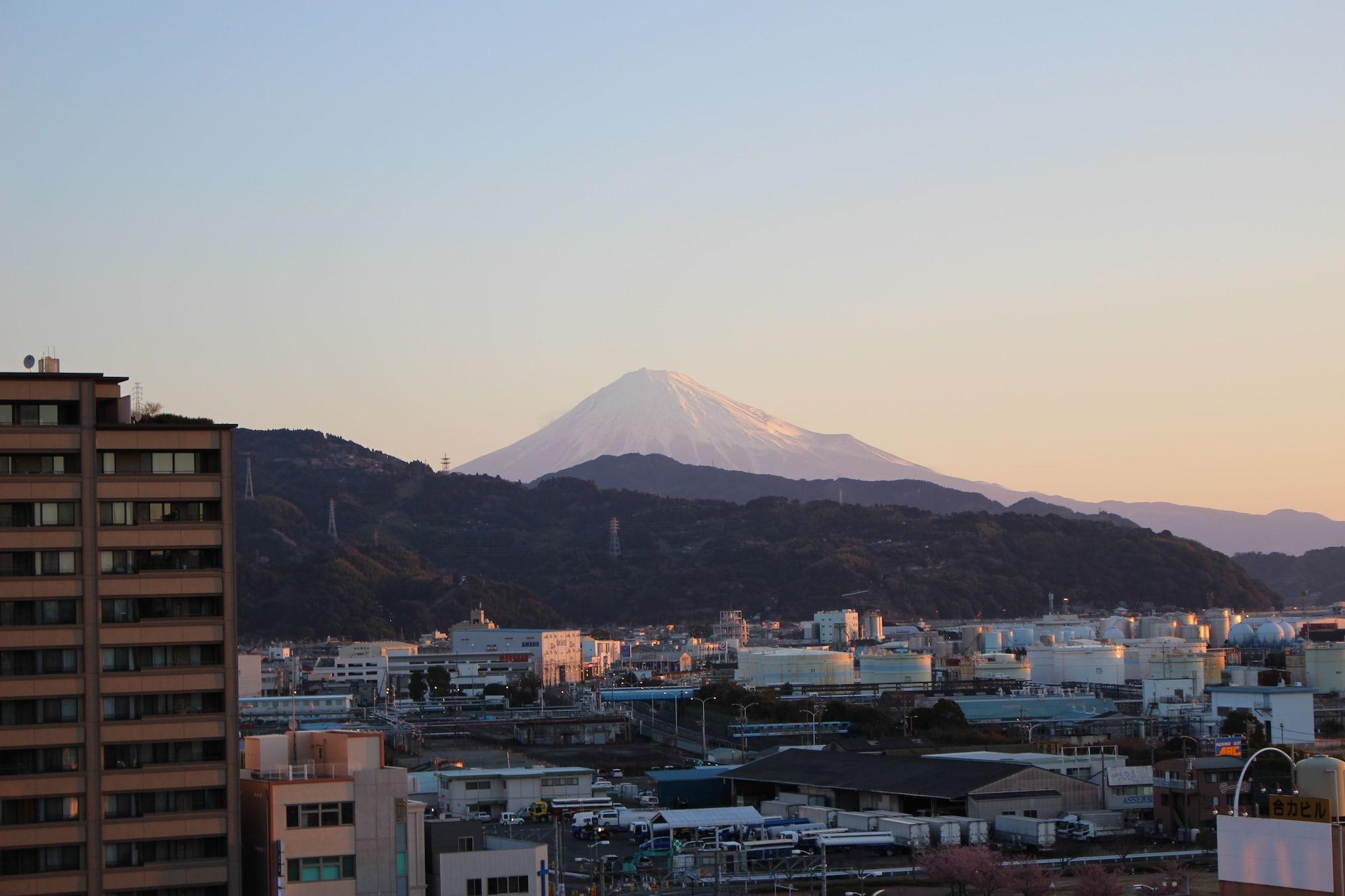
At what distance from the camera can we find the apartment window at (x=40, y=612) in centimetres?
2034

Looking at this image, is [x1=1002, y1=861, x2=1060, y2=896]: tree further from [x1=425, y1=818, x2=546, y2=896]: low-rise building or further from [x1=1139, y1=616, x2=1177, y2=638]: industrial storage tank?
[x1=1139, y1=616, x2=1177, y2=638]: industrial storage tank

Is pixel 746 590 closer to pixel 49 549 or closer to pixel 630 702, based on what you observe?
pixel 630 702

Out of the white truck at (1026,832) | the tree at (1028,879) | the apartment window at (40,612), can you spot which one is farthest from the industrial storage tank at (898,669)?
the apartment window at (40,612)

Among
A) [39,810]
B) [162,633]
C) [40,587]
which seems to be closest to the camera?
[39,810]

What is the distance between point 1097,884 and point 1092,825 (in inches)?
391

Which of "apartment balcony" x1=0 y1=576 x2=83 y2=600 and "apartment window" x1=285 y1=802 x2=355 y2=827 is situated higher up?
"apartment balcony" x1=0 y1=576 x2=83 y2=600

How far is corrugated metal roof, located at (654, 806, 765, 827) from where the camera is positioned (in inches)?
1385

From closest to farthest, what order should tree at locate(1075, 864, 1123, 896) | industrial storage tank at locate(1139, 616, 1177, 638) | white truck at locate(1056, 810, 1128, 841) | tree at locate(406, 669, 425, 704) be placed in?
tree at locate(1075, 864, 1123, 896), white truck at locate(1056, 810, 1128, 841), tree at locate(406, 669, 425, 704), industrial storage tank at locate(1139, 616, 1177, 638)

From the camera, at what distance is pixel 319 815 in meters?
21.0

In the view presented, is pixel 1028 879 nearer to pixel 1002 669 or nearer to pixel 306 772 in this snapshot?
pixel 306 772

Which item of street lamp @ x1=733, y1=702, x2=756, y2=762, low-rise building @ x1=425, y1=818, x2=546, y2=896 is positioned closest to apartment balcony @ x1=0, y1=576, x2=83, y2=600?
low-rise building @ x1=425, y1=818, x2=546, y2=896

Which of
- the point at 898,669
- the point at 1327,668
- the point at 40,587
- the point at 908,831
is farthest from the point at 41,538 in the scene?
the point at 1327,668

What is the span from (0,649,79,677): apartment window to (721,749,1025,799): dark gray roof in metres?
20.6

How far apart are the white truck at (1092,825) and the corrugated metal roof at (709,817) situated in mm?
6190
